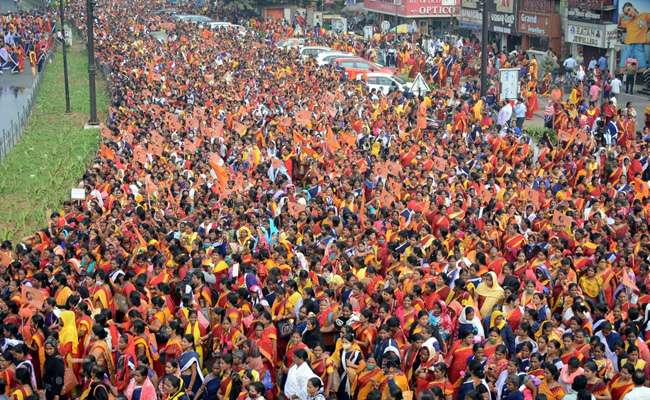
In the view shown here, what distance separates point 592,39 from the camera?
91.0 feet

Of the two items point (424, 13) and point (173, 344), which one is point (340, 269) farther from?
point (424, 13)

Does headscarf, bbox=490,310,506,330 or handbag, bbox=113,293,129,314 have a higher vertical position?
headscarf, bbox=490,310,506,330

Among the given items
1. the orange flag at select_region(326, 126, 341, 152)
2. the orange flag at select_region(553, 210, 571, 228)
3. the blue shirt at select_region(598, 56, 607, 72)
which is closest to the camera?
the orange flag at select_region(553, 210, 571, 228)

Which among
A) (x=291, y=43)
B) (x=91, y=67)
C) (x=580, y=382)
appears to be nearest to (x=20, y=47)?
(x=291, y=43)

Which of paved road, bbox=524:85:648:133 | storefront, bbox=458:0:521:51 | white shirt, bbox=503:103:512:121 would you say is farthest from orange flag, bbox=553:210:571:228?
storefront, bbox=458:0:521:51

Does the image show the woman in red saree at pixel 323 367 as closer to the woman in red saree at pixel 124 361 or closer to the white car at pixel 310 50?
the woman in red saree at pixel 124 361

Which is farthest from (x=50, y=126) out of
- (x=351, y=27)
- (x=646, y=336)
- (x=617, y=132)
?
(x=351, y=27)

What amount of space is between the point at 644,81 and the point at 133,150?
1628 cm

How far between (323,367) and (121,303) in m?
2.70

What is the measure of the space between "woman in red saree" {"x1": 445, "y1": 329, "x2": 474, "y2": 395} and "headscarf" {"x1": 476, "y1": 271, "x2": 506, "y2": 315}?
1.24 m

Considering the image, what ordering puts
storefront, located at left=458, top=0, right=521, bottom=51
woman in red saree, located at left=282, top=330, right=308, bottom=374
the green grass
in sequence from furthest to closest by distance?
storefront, located at left=458, top=0, right=521, bottom=51 → the green grass → woman in red saree, located at left=282, top=330, right=308, bottom=374

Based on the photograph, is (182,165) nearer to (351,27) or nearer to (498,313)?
(498,313)

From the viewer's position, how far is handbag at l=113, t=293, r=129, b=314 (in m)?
9.39

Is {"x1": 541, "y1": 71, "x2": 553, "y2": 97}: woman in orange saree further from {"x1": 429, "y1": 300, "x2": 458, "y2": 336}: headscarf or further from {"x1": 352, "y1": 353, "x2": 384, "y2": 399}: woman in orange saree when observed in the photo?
{"x1": 352, "y1": 353, "x2": 384, "y2": 399}: woman in orange saree
